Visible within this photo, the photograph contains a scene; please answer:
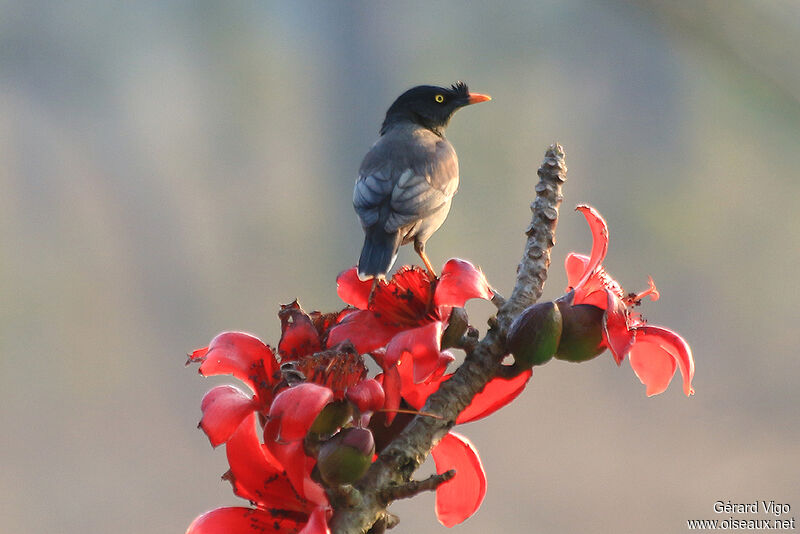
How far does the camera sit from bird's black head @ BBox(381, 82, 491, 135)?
1673 millimetres

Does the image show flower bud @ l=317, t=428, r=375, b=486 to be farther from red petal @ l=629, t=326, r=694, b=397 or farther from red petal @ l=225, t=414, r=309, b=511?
red petal @ l=629, t=326, r=694, b=397

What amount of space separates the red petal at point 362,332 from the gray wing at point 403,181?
71 cm

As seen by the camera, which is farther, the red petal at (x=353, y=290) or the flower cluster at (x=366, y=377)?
the red petal at (x=353, y=290)

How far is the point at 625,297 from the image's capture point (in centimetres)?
51

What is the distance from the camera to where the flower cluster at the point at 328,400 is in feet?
1.21

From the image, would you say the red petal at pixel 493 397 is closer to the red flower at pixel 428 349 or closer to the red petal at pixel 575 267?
the red flower at pixel 428 349

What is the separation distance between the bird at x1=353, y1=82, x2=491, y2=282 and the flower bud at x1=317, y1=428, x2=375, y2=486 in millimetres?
604

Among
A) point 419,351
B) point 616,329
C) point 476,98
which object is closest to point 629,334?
point 616,329

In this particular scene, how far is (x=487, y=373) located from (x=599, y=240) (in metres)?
0.11

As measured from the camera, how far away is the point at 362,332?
442mm

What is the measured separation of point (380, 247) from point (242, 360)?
2.23 ft

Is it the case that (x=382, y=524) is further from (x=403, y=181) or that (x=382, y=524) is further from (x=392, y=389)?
(x=403, y=181)

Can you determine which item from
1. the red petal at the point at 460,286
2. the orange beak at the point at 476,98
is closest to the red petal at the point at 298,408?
the red petal at the point at 460,286

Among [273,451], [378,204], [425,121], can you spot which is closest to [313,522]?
[273,451]
